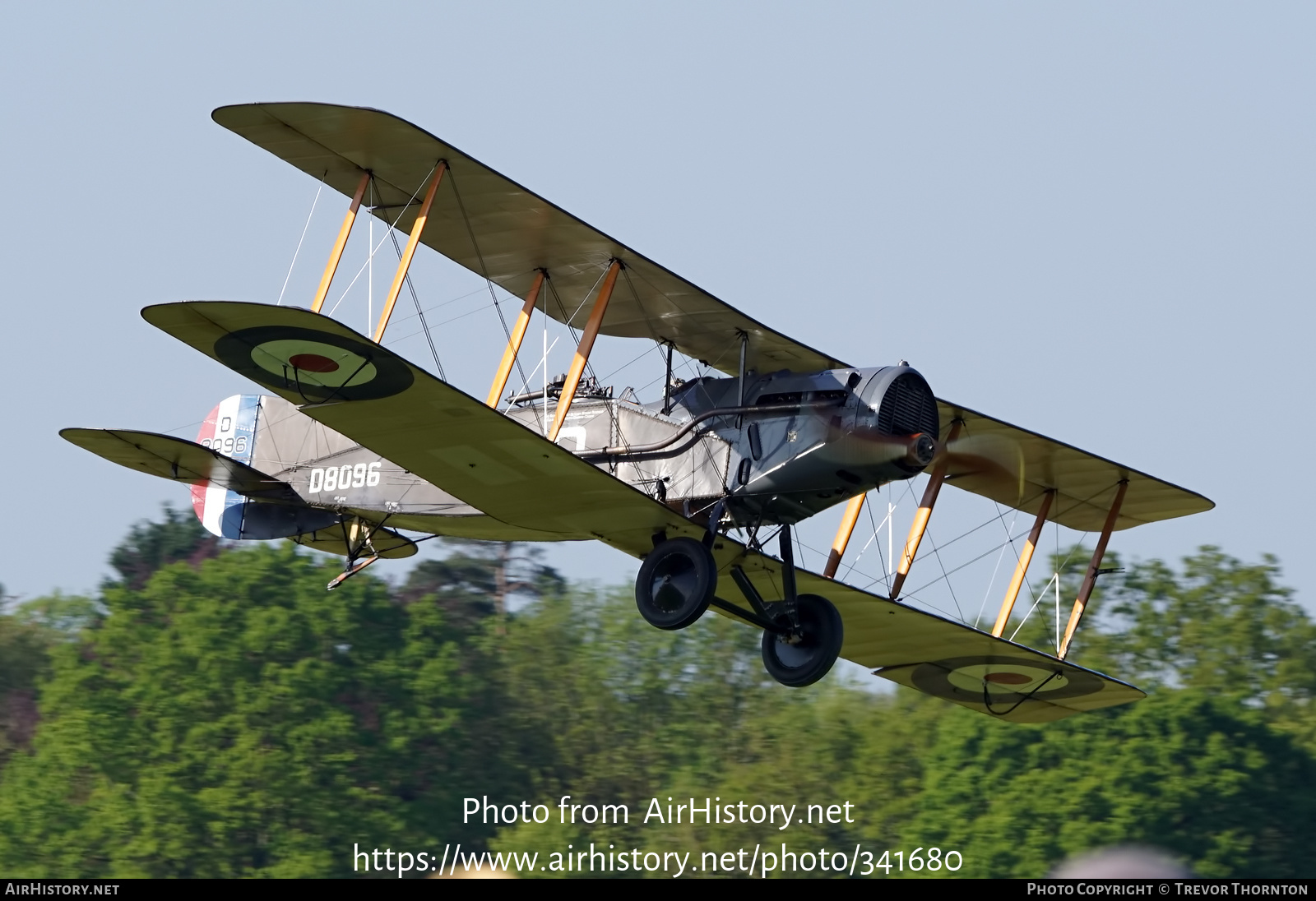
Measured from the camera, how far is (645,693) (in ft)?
136

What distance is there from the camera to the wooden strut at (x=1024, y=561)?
18.0 meters

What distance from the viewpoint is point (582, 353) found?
14156 mm

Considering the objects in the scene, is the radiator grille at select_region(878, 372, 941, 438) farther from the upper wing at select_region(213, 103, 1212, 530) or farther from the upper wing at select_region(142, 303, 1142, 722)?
the upper wing at select_region(142, 303, 1142, 722)

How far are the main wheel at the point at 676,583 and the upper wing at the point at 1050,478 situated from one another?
156 inches

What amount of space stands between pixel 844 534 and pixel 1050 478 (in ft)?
7.67

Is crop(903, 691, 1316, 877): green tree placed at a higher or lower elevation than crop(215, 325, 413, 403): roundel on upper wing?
lower

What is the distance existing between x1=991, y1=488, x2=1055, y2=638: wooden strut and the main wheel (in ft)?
16.4

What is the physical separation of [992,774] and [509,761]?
13.2m

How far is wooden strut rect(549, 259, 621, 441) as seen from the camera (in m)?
14.0

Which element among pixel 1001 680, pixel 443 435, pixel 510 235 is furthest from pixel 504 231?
pixel 1001 680

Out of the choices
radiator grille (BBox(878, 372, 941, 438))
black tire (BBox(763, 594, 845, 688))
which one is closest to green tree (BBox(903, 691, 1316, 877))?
black tire (BBox(763, 594, 845, 688))

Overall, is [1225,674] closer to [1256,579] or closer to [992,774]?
[1256,579]

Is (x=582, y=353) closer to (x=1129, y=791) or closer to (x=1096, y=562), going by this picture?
(x=1096, y=562)
